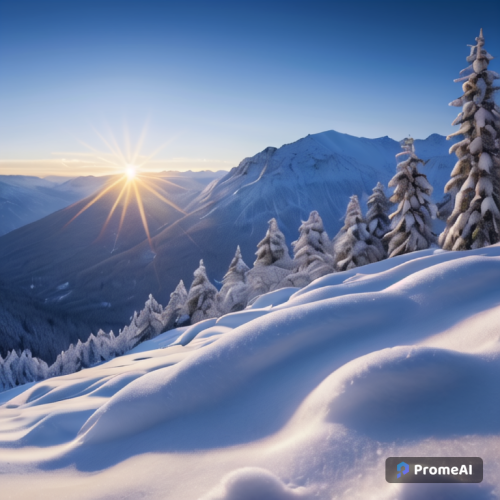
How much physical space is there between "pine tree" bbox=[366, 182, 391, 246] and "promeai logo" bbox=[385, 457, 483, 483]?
22344 millimetres

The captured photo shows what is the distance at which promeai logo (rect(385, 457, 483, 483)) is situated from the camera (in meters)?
1.94

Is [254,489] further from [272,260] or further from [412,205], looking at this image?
[272,260]

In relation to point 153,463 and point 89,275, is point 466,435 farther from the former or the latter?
point 89,275

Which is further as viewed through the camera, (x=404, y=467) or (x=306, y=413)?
(x=306, y=413)

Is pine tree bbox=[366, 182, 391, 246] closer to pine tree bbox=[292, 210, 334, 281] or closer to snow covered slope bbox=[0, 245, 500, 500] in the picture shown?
pine tree bbox=[292, 210, 334, 281]

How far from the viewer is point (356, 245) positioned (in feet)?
70.2

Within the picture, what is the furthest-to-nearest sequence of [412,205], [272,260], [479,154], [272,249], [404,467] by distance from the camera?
[272,260] → [272,249] → [412,205] → [479,154] → [404,467]

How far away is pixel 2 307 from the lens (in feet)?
276

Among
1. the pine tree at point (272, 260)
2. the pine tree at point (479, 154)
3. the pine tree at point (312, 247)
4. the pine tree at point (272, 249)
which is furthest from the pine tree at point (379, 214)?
the pine tree at point (479, 154)

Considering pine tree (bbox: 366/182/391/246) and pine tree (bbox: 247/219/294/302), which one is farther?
pine tree (bbox: 247/219/294/302)

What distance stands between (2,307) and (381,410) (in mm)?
106599

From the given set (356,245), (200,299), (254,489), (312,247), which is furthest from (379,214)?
(254,489)

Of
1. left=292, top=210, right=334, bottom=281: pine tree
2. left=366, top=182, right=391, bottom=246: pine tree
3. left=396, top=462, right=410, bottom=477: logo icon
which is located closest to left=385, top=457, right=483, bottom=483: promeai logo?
left=396, top=462, right=410, bottom=477: logo icon

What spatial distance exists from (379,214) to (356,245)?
12.4ft
